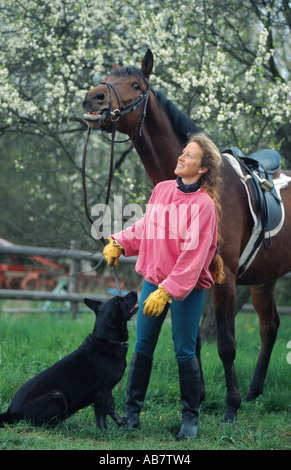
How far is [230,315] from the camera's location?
4.25m

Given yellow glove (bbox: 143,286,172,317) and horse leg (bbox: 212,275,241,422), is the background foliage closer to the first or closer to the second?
horse leg (bbox: 212,275,241,422)

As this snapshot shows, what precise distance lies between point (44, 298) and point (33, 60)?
3.57m

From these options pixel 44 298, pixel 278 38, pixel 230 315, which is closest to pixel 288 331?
pixel 44 298

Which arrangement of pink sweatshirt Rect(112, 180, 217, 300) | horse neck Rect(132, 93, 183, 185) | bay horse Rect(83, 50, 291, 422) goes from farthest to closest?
horse neck Rect(132, 93, 183, 185) → bay horse Rect(83, 50, 291, 422) → pink sweatshirt Rect(112, 180, 217, 300)

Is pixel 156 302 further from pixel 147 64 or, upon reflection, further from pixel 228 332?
pixel 147 64

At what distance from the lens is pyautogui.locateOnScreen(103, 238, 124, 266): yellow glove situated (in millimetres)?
3781

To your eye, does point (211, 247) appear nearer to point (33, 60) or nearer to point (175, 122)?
point (175, 122)

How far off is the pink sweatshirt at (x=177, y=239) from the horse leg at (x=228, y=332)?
63 cm

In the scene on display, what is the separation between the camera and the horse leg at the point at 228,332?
13.7ft

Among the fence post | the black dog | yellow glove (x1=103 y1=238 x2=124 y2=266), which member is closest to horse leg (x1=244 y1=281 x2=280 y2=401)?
the black dog

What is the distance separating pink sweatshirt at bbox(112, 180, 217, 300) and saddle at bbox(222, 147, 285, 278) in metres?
0.99

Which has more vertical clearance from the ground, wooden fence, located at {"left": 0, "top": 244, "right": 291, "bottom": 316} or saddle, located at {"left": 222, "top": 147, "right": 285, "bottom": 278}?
saddle, located at {"left": 222, "top": 147, "right": 285, "bottom": 278}

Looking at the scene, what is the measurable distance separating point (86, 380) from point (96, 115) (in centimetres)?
180

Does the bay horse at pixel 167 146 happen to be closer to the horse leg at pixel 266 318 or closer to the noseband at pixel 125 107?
the noseband at pixel 125 107
